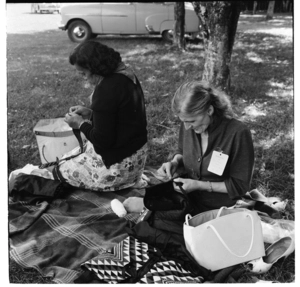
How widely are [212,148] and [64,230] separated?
1318 millimetres

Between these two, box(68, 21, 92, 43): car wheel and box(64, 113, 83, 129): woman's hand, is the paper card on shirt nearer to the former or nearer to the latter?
box(64, 113, 83, 129): woman's hand

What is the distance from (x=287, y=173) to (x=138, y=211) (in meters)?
1.57

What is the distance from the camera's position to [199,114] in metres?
2.36

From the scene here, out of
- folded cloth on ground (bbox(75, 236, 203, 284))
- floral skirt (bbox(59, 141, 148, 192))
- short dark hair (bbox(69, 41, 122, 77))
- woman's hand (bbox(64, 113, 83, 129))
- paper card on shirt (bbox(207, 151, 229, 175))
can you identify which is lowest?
folded cloth on ground (bbox(75, 236, 203, 284))

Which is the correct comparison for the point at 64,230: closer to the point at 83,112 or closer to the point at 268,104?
the point at 83,112

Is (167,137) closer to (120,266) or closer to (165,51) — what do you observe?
(120,266)

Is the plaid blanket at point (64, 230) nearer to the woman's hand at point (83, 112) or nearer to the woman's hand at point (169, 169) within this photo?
the woman's hand at point (169, 169)

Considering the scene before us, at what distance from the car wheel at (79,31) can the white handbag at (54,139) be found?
1.80 m

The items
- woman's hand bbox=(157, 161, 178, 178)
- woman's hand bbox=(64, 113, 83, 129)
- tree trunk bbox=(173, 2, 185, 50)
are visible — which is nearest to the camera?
woman's hand bbox=(157, 161, 178, 178)

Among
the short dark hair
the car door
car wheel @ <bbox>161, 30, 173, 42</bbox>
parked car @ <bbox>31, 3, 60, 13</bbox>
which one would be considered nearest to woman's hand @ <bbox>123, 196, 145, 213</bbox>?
the short dark hair

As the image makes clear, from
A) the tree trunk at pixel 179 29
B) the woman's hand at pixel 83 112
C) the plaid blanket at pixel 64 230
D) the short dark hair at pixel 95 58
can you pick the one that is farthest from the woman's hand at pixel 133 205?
the tree trunk at pixel 179 29

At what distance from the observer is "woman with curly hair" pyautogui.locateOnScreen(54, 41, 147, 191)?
9.42ft

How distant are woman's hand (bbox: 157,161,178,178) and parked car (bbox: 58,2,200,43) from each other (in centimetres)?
134
